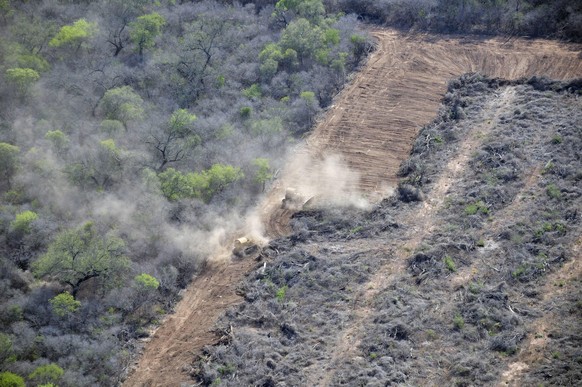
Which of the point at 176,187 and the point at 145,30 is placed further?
the point at 145,30

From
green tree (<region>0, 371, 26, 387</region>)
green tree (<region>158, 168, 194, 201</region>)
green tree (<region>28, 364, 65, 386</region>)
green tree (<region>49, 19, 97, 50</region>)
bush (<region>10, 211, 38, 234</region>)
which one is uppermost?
green tree (<region>49, 19, 97, 50</region>)

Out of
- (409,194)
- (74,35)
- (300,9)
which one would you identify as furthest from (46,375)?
(300,9)

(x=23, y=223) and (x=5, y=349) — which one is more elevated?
(x=23, y=223)

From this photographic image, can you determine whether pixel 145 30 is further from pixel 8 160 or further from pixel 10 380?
pixel 10 380

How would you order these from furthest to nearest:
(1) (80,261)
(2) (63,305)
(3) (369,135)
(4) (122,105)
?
1. (3) (369,135)
2. (4) (122,105)
3. (1) (80,261)
4. (2) (63,305)

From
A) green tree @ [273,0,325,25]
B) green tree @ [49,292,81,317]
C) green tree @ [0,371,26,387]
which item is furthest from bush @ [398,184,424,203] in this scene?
green tree @ [0,371,26,387]

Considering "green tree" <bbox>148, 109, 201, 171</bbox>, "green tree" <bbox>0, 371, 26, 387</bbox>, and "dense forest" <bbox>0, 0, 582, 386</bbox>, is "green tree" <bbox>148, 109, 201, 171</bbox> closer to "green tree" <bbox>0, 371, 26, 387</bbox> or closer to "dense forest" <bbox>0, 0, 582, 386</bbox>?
"dense forest" <bbox>0, 0, 582, 386</bbox>

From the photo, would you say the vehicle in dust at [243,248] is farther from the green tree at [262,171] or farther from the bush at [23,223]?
the bush at [23,223]

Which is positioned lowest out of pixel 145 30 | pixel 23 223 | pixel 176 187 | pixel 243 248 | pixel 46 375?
pixel 46 375
